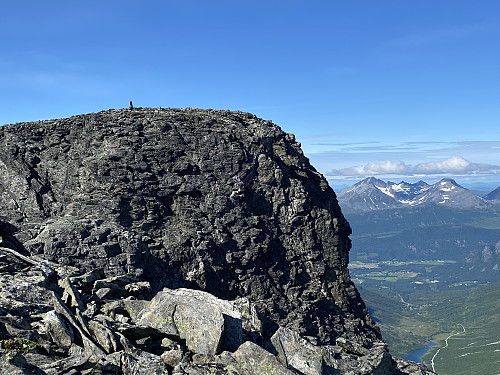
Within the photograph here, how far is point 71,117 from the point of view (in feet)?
271

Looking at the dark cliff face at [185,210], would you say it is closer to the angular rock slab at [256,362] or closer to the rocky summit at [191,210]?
the rocky summit at [191,210]

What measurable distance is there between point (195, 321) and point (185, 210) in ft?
171

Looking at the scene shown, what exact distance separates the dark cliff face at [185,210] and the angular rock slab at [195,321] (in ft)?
141

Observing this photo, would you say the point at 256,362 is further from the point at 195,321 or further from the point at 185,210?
the point at 185,210

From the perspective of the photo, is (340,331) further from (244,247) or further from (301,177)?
(301,177)

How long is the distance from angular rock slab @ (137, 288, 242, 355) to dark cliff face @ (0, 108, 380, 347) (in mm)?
42968

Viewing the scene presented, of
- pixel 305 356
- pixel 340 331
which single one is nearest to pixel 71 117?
pixel 340 331

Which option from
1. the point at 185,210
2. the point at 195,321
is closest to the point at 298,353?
the point at 195,321

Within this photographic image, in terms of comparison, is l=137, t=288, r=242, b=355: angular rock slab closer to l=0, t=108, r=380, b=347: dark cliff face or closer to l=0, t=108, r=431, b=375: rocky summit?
l=0, t=108, r=431, b=375: rocky summit

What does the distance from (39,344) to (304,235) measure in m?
65.9

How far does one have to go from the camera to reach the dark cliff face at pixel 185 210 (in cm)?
7231

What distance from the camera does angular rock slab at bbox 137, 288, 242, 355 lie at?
88.2ft

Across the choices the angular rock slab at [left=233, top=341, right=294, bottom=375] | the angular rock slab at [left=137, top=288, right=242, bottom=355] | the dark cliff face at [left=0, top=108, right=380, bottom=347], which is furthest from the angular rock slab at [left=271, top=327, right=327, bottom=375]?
the dark cliff face at [left=0, top=108, right=380, bottom=347]

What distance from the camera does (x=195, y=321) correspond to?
27.8 metres
